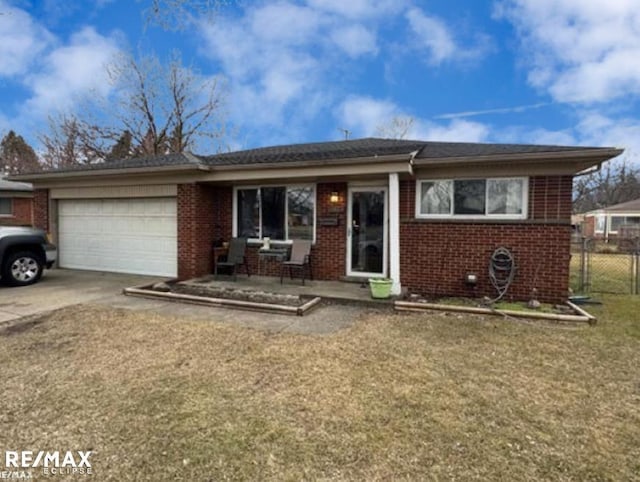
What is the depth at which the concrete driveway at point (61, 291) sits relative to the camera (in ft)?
19.3

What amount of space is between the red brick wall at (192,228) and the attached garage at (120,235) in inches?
14.8

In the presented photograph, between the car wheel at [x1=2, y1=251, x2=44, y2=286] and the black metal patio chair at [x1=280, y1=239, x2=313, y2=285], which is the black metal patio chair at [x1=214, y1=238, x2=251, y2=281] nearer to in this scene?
the black metal patio chair at [x1=280, y1=239, x2=313, y2=285]

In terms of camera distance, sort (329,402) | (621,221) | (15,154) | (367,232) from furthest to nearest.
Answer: (15,154)
(621,221)
(367,232)
(329,402)

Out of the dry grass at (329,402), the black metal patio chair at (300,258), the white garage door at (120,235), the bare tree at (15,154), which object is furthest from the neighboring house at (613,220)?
the bare tree at (15,154)

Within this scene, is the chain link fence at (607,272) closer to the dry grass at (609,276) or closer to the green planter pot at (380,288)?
the dry grass at (609,276)

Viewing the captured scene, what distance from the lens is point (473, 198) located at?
6727 mm

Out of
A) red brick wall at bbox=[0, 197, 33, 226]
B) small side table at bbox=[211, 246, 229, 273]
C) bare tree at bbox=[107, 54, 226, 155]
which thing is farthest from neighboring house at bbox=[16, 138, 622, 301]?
bare tree at bbox=[107, 54, 226, 155]

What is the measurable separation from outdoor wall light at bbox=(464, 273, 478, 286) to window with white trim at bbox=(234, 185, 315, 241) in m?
3.26

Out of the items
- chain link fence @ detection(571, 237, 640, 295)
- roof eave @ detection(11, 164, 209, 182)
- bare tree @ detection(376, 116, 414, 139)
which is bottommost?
chain link fence @ detection(571, 237, 640, 295)

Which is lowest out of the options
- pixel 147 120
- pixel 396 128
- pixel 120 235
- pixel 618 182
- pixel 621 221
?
pixel 120 235

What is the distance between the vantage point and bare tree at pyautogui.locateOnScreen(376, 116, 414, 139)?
25.2 meters

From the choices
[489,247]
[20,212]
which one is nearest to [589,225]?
[489,247]

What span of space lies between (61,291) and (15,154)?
31.6 metres

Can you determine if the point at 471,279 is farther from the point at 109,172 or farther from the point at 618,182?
the point at 618,182
